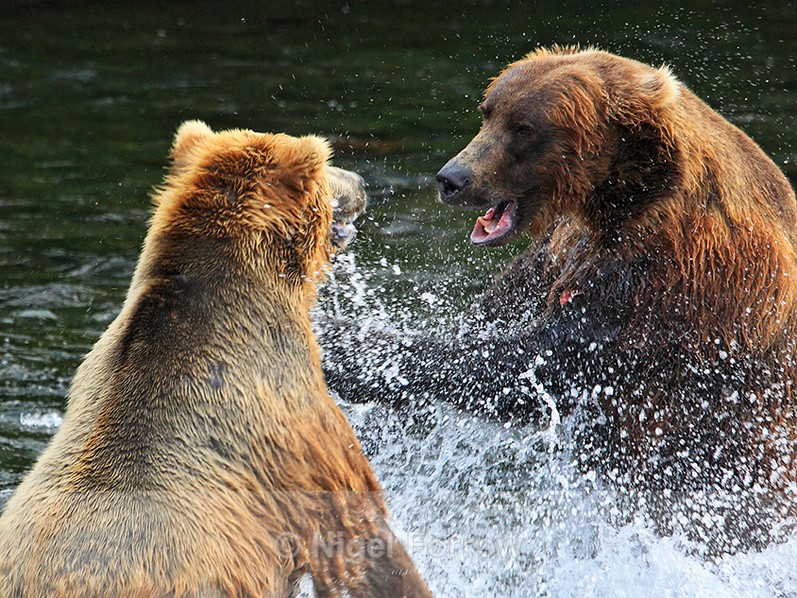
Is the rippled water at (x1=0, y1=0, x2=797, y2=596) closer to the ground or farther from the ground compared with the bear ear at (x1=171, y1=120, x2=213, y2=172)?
closer to the ground

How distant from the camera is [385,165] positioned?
1038 cm

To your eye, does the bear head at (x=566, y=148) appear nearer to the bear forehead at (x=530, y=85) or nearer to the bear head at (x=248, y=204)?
the bear forehead at (x=530, y=85)

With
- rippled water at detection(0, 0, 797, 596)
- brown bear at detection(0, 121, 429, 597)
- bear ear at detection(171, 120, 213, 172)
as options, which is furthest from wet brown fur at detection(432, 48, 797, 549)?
bear ear at detection(171, 120, 213, 172)

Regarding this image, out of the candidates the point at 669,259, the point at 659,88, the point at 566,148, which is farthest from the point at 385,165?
the point at 669,259

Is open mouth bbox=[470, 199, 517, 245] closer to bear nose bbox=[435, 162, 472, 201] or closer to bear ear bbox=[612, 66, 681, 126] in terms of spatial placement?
bear nose bbox=[435, 162, 472, 201]

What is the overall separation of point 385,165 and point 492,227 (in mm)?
5085

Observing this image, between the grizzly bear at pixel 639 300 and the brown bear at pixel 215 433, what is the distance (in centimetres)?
114

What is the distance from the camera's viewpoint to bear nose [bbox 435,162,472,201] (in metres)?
5.24

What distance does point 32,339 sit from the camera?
300 inches

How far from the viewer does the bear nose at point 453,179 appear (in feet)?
17.2

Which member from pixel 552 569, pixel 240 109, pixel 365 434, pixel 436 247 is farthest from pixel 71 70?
pixel 552 569

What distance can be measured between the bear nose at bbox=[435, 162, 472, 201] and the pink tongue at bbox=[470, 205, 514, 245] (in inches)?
7.8

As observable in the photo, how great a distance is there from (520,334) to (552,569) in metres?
1.15

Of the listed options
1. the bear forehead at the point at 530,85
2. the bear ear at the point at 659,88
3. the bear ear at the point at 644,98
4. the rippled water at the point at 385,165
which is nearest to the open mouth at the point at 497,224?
the bear forehead at the point at 530,85
